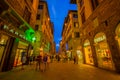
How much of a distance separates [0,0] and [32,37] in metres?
10.2

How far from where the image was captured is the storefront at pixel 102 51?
1006cm

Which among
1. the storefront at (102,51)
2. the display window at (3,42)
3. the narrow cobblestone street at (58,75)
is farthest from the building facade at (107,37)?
the display window at (3,42)

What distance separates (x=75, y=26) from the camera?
101ft

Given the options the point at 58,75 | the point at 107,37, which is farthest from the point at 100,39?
the point at 58,75

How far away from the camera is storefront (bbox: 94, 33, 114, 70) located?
1006 cm

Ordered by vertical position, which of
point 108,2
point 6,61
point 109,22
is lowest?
point 6,61

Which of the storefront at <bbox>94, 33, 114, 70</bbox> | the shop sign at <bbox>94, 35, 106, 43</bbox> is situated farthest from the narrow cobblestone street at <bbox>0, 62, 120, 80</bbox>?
the shop sign at <bbox>94, 35, 106, 43</bbox>

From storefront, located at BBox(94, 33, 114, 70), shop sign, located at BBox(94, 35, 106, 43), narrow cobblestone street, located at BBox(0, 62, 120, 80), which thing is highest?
shop sign, located at BBox(94, 35, 106, 43)

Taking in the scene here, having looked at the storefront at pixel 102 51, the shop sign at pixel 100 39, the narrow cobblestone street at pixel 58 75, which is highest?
the shop sign at pixel 100 39

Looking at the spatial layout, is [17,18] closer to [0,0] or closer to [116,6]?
[0,0]

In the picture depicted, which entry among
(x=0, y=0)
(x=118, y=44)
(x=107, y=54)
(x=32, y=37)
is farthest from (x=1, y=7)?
(x=107, y=54)

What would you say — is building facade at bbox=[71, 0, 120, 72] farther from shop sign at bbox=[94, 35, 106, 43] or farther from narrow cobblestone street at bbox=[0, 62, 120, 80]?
narrow cobblestone street at bbox=[0, 62, 120, 80]

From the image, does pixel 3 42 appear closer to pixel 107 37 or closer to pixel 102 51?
pixel 107 37

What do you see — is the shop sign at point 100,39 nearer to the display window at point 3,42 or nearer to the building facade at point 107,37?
the building facade at point 107,37
